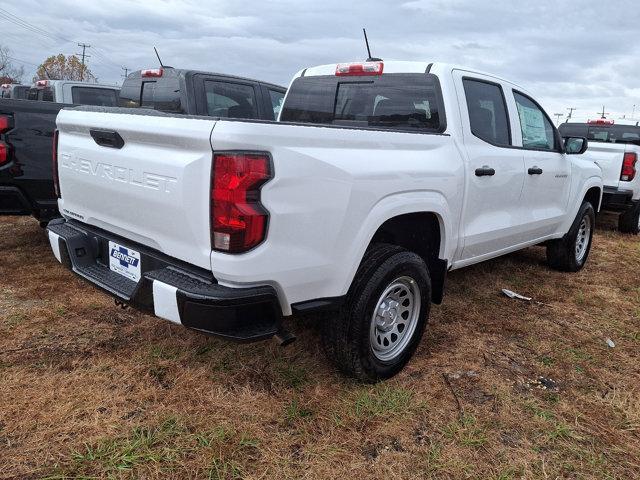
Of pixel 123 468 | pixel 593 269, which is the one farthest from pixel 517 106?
pixel 123 468

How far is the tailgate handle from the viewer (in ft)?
8.15

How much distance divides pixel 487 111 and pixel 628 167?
4.84m

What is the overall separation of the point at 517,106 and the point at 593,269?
2636 mm

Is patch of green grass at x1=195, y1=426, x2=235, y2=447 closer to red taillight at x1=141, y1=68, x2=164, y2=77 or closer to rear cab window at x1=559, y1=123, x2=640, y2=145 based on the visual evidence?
red taillight at x1=141, y1=68, x2=164, y2=77

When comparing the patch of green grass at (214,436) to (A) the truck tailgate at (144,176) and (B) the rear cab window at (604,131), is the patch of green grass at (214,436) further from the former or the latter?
(B) the rear cab window at (604,131)

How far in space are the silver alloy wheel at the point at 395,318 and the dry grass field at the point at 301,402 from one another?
198 millimetres

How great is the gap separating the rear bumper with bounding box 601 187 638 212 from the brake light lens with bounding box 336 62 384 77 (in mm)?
5399

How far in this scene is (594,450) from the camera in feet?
7.98

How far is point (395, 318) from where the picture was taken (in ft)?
9.80

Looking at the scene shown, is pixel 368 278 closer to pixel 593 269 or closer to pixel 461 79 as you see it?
pixel 461 79

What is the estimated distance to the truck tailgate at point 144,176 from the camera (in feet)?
6.89

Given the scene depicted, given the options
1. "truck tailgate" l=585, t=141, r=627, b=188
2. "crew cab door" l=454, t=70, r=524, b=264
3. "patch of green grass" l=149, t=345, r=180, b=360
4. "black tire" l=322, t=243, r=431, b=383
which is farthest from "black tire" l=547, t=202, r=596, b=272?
"patch of green grass" l=149, t=345, r=180, b=360

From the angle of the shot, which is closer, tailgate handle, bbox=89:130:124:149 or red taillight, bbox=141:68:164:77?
tailgate handle, bbox=89:130:124:149

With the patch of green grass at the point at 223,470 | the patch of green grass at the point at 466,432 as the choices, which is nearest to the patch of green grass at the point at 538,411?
the patch of green grass at the point at 466,432
